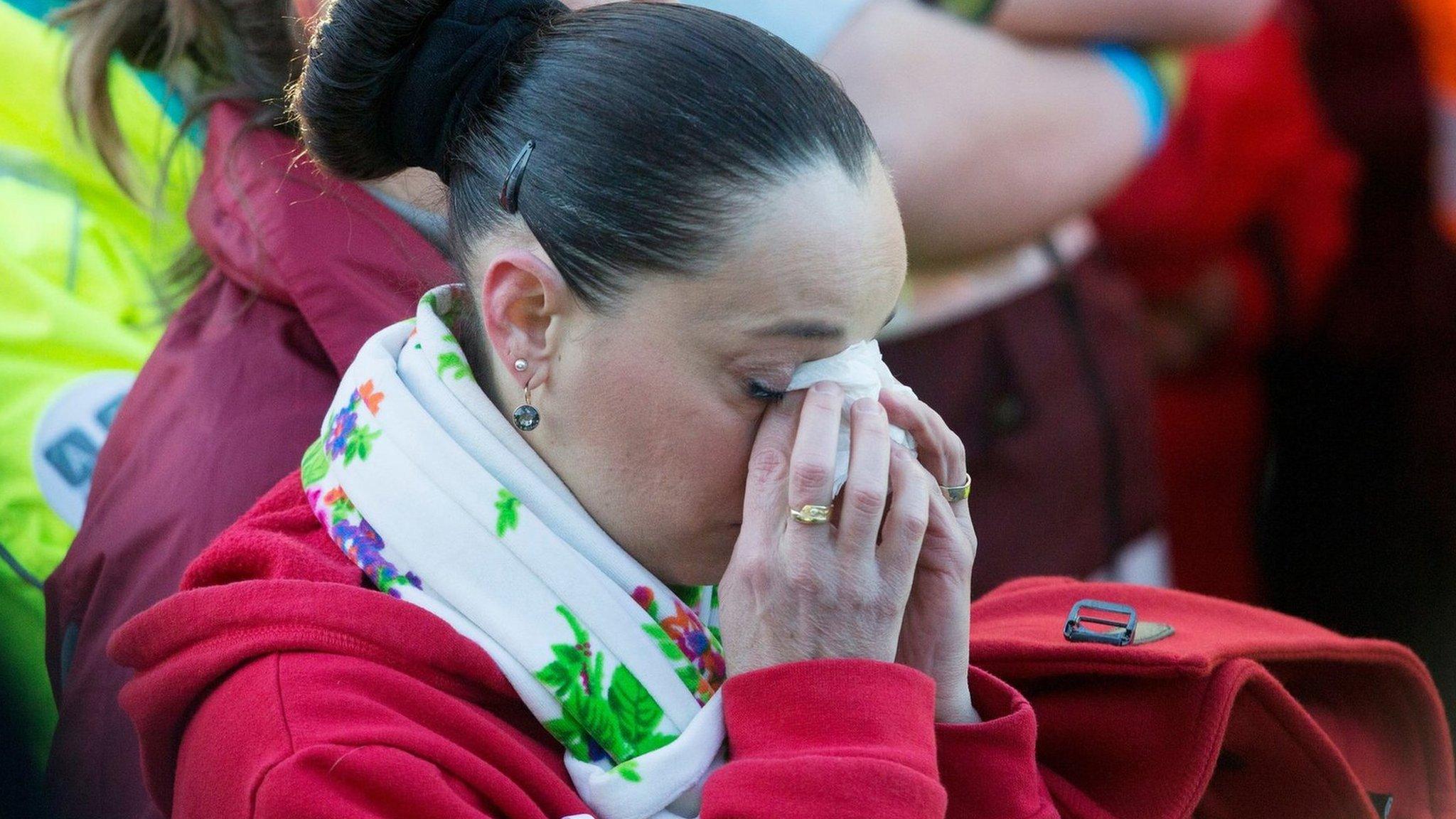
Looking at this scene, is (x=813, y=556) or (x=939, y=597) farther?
(x=939, y=597)

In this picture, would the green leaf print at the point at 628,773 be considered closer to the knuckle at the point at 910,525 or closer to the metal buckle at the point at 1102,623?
the knuckle at the point at 910,525

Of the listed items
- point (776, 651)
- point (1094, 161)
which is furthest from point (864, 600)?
point (1094, 161)

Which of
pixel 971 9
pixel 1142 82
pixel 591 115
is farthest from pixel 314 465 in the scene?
pixel 1142 82

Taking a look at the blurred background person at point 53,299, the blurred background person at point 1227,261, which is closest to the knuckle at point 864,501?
the blurred background person at point 53,299

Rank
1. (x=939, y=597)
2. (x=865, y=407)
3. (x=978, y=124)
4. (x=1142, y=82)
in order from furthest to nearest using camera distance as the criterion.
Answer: (x=1142, y=82) → (x=978, y=124) → (x=939, y=597) → (x=865, y=407)

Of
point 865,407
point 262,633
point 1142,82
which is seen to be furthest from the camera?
point 1142,82

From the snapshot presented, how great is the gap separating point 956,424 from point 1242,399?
58.8 inches

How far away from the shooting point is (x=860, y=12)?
2.29 meters

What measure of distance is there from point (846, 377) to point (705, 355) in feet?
0.46

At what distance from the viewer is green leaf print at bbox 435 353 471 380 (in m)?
1.41

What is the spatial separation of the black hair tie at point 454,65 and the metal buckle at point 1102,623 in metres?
0.83

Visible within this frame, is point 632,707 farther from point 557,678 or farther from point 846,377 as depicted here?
A: point 846,377

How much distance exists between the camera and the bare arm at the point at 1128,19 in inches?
96.1

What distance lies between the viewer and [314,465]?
148 centimetres
